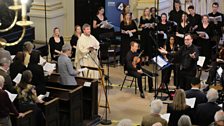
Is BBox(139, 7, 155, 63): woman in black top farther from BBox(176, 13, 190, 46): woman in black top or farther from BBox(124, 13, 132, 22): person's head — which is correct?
BBox(176, 13, 190, 46): woman in black top

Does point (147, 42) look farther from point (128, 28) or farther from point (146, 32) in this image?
point (128, 28)

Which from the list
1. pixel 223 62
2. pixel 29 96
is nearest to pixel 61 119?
pixel 29 96

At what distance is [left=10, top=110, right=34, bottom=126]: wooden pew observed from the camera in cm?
866

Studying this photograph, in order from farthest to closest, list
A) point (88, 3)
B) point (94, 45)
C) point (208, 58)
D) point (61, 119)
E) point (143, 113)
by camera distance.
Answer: point (88, 3) < point (208, 58) < point (94, 45) < point (143, 113) < point (61, 119)

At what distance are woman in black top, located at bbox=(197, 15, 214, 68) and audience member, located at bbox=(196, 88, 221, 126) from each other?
5.77 m

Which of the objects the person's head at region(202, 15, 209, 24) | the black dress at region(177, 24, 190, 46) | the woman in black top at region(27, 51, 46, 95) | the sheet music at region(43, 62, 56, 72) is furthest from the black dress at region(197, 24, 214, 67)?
the woman in black top at region(27, 51, 46, 95)

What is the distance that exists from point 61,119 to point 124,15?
518cm

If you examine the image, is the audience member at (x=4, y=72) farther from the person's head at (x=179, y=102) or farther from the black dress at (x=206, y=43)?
the black dress at (x=206, y=43)

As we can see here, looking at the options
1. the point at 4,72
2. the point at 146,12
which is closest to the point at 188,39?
the point at 146,12

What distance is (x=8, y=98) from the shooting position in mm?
8281

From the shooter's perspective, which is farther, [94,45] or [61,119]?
[94,45]

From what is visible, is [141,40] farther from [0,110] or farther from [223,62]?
[0,110]

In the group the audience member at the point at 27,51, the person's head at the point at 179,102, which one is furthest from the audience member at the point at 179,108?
the audience member at the point at 27,51

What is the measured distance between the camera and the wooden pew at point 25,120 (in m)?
8.66
